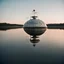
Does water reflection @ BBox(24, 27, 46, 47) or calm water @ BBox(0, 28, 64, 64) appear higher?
water reflection @ BBox(24, 27, 46, 47)

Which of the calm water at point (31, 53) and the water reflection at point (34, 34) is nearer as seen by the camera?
the calm water at point (31, 53)

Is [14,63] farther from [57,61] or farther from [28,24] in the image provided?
[28,24]

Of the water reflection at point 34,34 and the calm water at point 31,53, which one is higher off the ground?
the water reflection at point 34,34

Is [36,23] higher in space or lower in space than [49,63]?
higher

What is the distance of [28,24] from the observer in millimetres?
20328

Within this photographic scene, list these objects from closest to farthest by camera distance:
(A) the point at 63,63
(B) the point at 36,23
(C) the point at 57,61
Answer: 1. (A) the point at 63,63
2. (C) the point at 57,61
3. (B) the point at 36,23

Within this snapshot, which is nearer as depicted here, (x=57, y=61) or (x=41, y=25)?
(x=57, y=61)

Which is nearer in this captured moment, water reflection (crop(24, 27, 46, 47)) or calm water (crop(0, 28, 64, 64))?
calm water (crop(0, 28, 64, 64))

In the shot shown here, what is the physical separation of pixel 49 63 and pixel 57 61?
0.30 metres

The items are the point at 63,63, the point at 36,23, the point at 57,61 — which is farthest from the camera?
the point at 36,23

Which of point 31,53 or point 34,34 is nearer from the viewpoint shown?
point 31,53

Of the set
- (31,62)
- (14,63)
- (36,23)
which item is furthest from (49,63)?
(36,23)

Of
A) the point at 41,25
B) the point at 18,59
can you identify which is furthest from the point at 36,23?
the point at 18,59

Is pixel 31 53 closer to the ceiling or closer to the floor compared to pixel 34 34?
closer to the floor
